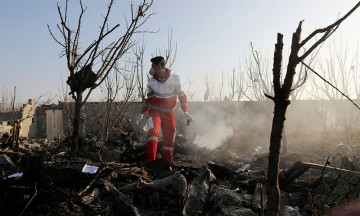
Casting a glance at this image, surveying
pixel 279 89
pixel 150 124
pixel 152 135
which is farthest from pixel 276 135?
pixel 150 124

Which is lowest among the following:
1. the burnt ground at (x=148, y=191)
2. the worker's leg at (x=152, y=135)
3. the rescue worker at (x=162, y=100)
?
the burnt ground at (x=148, y=191)

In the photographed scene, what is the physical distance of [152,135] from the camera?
536 cm

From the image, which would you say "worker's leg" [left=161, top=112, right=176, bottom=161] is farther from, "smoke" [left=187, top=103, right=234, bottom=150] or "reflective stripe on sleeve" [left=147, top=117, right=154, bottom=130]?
"smoke" [left=187, top=103, right=234, bottom=150]

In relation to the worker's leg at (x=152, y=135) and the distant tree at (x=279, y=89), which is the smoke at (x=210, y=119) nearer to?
the worker's leg at (x=152, y=135)

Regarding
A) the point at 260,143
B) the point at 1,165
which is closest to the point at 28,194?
the point at 1,165

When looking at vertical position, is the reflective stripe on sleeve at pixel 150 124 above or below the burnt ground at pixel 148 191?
above

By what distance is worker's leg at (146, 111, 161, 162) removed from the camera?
530 centimetres

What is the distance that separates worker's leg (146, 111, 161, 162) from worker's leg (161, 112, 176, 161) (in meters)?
0.15

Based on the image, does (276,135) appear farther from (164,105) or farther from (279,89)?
(164,105)

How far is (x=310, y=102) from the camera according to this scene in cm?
2425

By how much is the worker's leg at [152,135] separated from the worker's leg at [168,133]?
0.49 feet

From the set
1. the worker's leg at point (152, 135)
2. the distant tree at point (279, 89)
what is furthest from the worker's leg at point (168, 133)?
the distant tree at point (279, 89)

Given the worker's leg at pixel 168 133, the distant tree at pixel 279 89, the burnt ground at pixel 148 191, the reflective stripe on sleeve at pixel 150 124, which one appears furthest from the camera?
the worker's leg at pixel 168 133

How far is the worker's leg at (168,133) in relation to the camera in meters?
5.68
